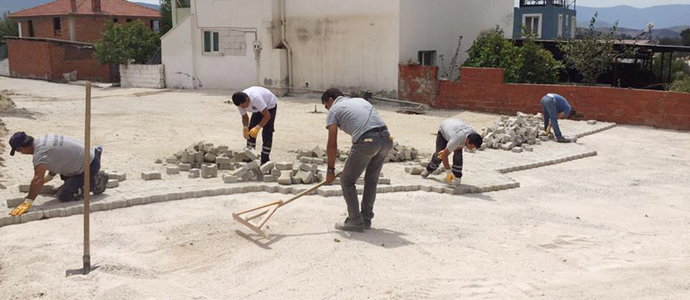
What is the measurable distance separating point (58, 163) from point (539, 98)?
13.0 metres

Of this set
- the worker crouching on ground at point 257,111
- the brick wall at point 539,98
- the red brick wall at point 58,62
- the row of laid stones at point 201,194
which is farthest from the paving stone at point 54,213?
the red brick wall at point 58,62

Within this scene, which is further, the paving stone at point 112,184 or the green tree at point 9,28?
the green tree at point 9,28

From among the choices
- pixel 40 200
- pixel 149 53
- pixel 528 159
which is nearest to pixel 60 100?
pixel 149 53

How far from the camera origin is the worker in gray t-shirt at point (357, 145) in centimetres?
645

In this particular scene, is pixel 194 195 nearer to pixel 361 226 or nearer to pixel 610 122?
pixel 361 226

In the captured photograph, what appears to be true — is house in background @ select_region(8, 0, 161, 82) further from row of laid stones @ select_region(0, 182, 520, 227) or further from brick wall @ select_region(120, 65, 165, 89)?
row of laid stones @ select_region(0, 182, 520, 227)

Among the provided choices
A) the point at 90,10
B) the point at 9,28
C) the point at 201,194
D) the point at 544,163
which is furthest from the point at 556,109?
the point at 9,28

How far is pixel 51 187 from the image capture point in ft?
25.9

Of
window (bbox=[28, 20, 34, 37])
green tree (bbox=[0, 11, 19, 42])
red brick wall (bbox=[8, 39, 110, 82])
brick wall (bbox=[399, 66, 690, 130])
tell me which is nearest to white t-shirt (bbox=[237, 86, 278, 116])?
brick wall (bbox=[399, 66, 690, 130])

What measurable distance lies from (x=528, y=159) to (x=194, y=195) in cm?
613

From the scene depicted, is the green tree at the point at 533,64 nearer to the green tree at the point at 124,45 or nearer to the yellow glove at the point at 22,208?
the yellow glove at the point at 22,208

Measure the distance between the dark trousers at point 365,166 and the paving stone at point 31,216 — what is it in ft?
11.2

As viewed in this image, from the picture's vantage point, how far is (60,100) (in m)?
20.8

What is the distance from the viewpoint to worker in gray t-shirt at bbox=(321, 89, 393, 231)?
21.2 ft
